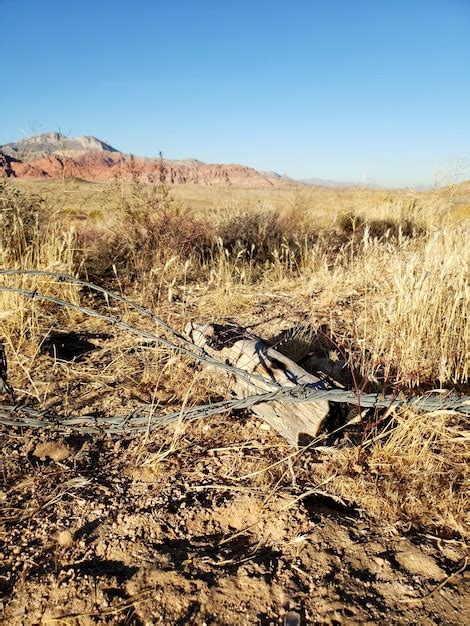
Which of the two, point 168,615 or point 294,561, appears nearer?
point 168,615

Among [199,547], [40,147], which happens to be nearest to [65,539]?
[199,547]

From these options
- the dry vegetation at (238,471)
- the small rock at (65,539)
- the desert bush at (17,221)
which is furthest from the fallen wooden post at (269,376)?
the desert bush at (17,221)

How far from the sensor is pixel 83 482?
1877mm

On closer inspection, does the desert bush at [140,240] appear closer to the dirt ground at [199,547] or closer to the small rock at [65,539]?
the dirt ground at [199,547]

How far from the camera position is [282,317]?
360cm

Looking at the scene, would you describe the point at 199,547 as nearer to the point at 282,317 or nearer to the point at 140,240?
the point at 282,317

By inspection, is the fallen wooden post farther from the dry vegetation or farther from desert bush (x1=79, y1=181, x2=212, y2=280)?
desert bush (x1=79, y1=181, x2=212, y2=280)

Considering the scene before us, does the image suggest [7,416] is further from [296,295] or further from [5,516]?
[296,295]

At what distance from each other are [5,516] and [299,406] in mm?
1239

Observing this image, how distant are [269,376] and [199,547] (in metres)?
0.85

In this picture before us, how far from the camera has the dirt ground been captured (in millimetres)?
1340

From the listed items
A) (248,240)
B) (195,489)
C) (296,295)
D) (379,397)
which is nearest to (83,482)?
(195,489)

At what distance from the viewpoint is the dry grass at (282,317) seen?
→ 73.2 inches

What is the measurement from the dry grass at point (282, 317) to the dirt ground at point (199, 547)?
0.09 m
